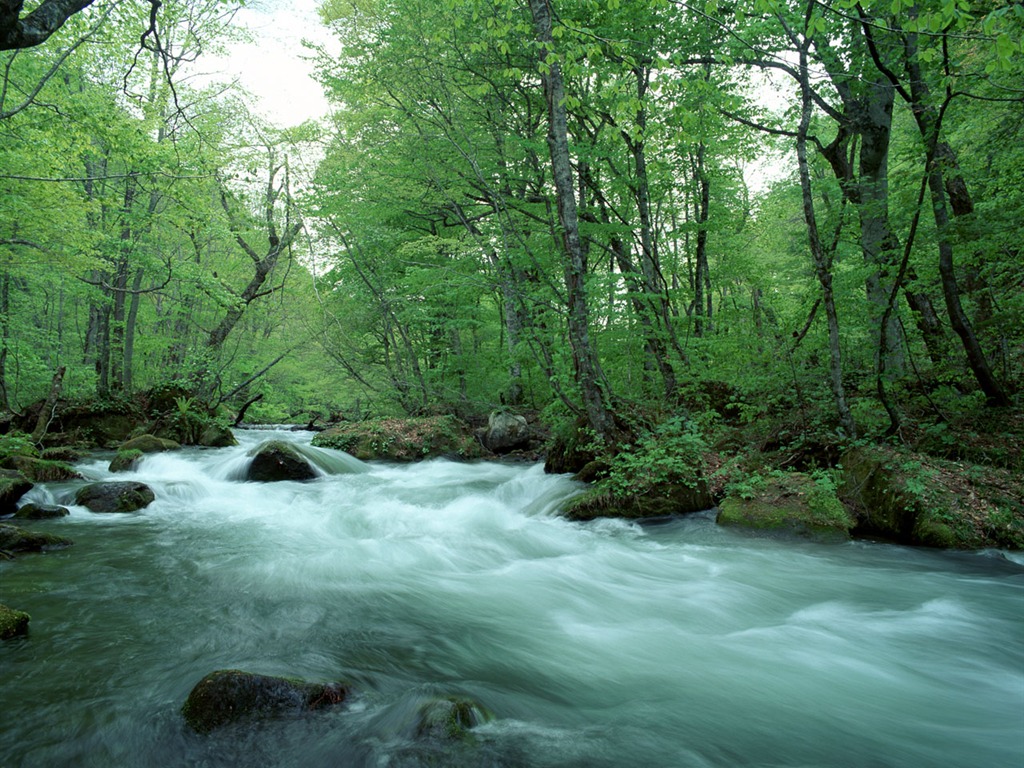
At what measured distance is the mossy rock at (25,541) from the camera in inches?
208

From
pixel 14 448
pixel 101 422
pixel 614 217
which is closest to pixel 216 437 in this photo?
pixel 101 422

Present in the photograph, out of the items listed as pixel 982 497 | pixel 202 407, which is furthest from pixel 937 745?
pixel 202 407

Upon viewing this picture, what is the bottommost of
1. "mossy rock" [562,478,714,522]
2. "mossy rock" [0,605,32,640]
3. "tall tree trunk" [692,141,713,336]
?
"mossy rock" [0,605,32,640]

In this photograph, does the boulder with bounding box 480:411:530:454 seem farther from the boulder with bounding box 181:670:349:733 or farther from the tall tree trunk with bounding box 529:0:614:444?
the boulder with bounding box 181:670:349:733

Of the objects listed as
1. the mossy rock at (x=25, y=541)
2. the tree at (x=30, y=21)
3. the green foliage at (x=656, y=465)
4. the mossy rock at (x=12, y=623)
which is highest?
the tree at (x=30, y=21)

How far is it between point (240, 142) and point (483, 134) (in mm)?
9311

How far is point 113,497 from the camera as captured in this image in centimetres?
773

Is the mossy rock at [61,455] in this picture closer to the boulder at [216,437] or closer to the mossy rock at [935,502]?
the boulder at [216,437]

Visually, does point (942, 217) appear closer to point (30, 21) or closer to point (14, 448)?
point (30, 21)

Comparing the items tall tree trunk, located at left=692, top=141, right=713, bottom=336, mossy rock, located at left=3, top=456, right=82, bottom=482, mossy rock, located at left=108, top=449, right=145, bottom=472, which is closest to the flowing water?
mossy rock, located at left=3, top=456, right=82, bottom=482

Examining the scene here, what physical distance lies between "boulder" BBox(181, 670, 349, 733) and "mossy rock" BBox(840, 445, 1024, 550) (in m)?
6.14

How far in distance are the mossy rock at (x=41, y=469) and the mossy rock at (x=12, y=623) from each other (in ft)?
21.6

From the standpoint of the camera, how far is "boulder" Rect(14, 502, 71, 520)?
6949 mm

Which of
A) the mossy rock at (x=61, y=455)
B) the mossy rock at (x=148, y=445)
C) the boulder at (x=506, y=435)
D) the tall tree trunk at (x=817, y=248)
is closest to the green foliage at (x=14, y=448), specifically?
the mossy rock at (x=61, y=455)
